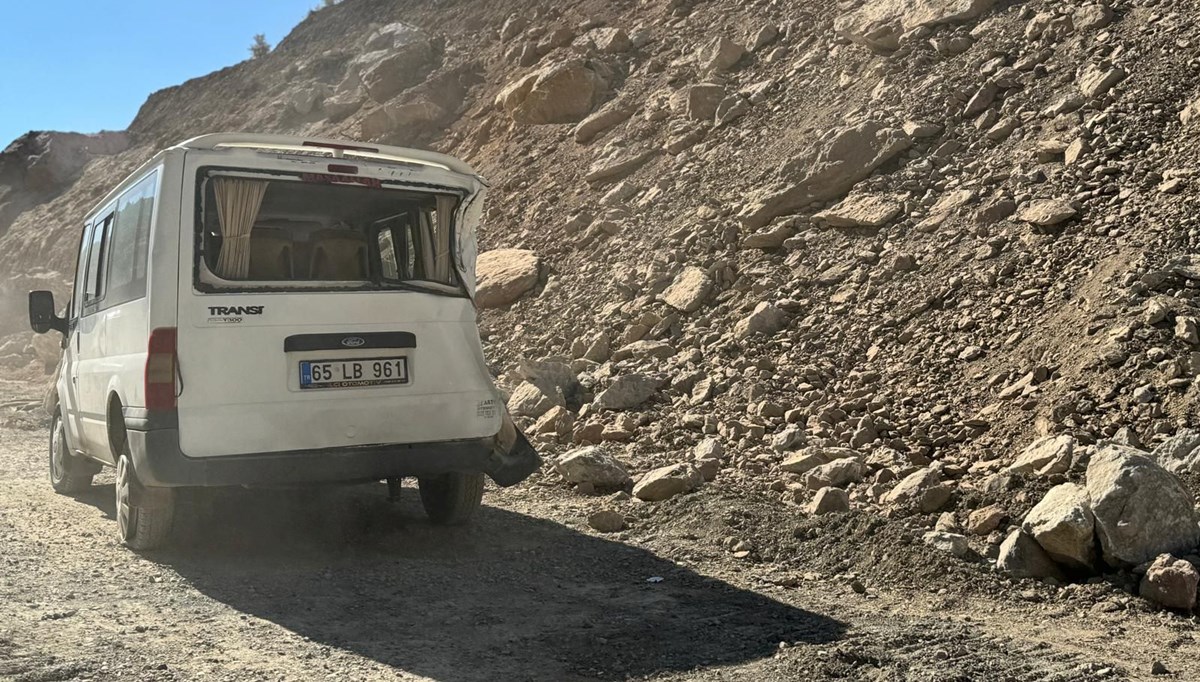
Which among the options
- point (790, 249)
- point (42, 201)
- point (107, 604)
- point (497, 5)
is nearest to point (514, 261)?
point (790, 249)

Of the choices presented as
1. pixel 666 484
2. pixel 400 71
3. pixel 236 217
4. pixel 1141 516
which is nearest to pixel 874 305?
pixel 666 484

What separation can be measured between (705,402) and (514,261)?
542cm

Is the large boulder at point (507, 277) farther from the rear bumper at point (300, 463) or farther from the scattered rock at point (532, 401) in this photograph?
the rear bumper at point (300, 463)

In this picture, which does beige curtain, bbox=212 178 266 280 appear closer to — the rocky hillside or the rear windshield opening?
the rear windshield opening

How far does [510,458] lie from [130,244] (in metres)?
2.59

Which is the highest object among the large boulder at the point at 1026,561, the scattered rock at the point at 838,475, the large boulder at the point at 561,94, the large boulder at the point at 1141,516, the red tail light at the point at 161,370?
the large boulder at the point at 561,94

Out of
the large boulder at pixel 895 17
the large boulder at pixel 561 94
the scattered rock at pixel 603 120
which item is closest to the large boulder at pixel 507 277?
the scattered rock at pixel 603 120

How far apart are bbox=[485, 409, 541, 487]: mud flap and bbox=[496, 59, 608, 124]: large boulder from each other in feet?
35.7

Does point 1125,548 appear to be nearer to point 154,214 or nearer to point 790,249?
point 154,214

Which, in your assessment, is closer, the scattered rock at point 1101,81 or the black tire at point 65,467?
the black tire at point 65,467

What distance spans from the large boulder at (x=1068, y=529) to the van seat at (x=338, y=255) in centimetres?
413

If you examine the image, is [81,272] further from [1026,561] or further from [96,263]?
[1026,561]

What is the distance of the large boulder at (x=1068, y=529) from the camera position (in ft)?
17.3

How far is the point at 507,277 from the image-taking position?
44.7 feet
